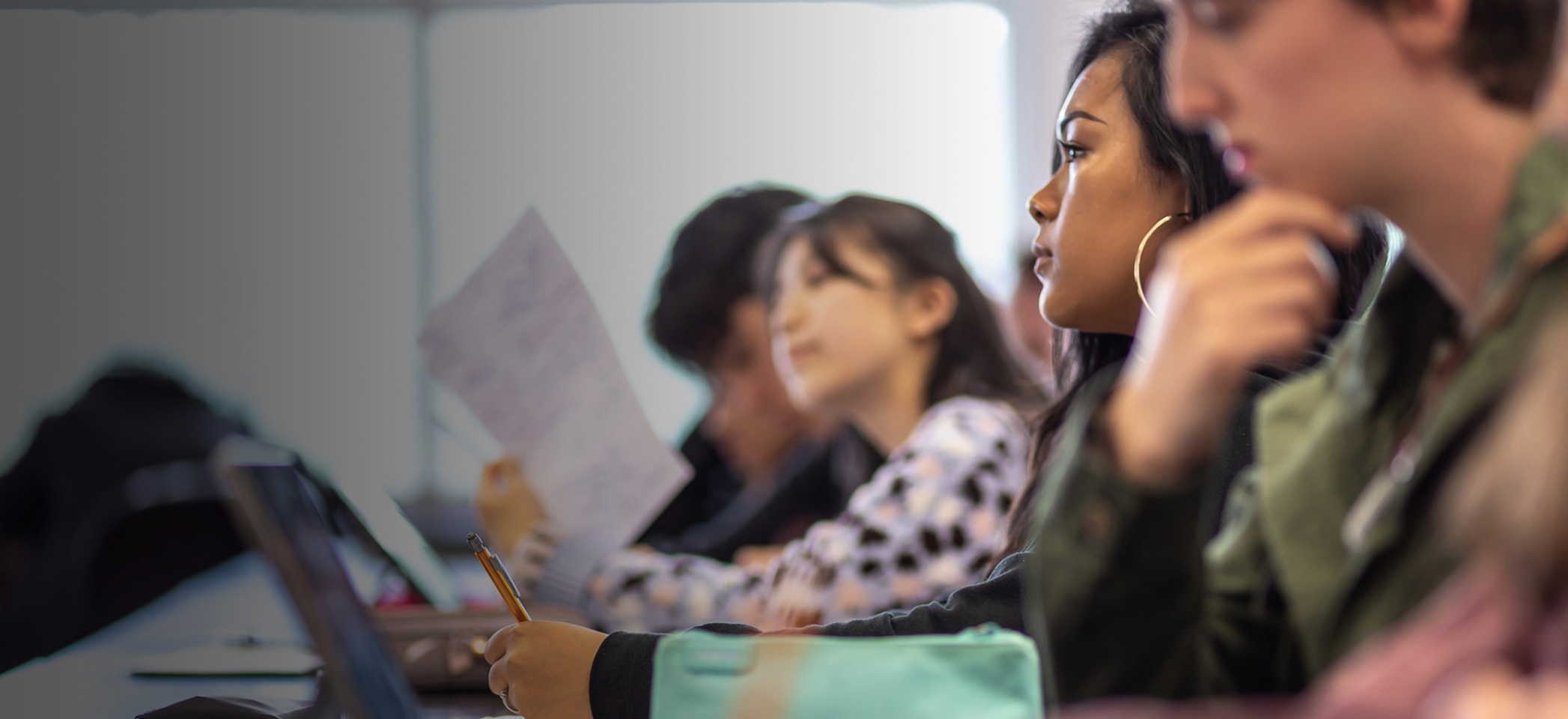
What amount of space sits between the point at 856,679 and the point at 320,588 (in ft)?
1.06

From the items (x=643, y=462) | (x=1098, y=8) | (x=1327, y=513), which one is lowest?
(x=643, y=462)

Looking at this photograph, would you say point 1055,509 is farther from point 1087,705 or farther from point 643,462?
point 643,462

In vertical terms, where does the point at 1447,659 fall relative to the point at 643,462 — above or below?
above

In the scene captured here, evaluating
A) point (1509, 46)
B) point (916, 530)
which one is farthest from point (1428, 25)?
point (916, 530)

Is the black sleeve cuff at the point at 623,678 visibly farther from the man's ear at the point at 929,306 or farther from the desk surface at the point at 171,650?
the man's ear at the point at 929,306

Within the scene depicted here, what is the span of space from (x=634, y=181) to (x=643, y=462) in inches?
98.7

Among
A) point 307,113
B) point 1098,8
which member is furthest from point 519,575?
point 307,113

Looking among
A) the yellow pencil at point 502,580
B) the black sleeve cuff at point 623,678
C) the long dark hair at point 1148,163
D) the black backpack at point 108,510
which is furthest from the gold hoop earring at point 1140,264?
the black backpack at point 108,510

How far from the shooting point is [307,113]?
4.09 metres

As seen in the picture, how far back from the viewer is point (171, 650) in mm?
1489

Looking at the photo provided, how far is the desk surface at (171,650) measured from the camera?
1152 mm

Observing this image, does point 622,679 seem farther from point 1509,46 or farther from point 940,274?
point 940,274

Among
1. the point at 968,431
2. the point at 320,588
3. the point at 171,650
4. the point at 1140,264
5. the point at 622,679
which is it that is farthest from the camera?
the point at 968,431

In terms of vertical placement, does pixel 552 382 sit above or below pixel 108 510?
above
